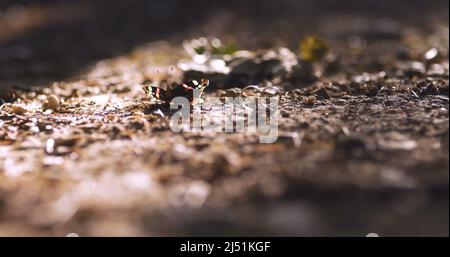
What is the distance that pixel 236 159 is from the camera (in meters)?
1.43

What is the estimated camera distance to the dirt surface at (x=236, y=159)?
1.16 metres

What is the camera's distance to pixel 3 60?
12.0 feet

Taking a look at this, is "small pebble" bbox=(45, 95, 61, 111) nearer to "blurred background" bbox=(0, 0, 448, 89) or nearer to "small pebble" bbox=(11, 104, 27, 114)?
"small pebble" bbox=(11, 104, 27, 114)

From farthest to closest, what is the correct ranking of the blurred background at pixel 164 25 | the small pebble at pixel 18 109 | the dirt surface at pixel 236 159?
the blurred background at pixel 164 25 < the small pebble at pixel 18 109 < the dirt surface at pixel 236 159

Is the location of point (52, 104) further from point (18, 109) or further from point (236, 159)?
point (236, 159)

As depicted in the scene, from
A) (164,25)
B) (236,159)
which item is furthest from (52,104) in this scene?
(164,25)

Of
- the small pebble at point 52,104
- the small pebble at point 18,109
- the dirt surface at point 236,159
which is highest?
the small pebble at point 52,104

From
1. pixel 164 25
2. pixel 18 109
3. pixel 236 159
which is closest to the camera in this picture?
pixel 236 159

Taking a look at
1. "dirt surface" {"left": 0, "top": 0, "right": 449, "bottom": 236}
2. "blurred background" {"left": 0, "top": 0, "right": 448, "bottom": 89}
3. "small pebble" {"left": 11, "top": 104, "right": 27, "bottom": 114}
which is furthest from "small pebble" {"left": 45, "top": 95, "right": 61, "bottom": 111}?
"blurred background" {"left": 0, "top": 0, "right": 448, "bottom": 89}

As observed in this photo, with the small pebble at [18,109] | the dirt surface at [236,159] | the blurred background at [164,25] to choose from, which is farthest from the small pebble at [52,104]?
the blurred background at [164,25]

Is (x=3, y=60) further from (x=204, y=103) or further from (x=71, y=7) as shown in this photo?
(x=71, y=7)

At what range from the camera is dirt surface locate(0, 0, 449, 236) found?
1156 mm

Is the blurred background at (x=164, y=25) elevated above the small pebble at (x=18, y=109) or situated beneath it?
elevated above

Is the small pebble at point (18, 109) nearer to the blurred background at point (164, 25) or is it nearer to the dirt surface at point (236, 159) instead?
the dirt surface at point (236, 159)
